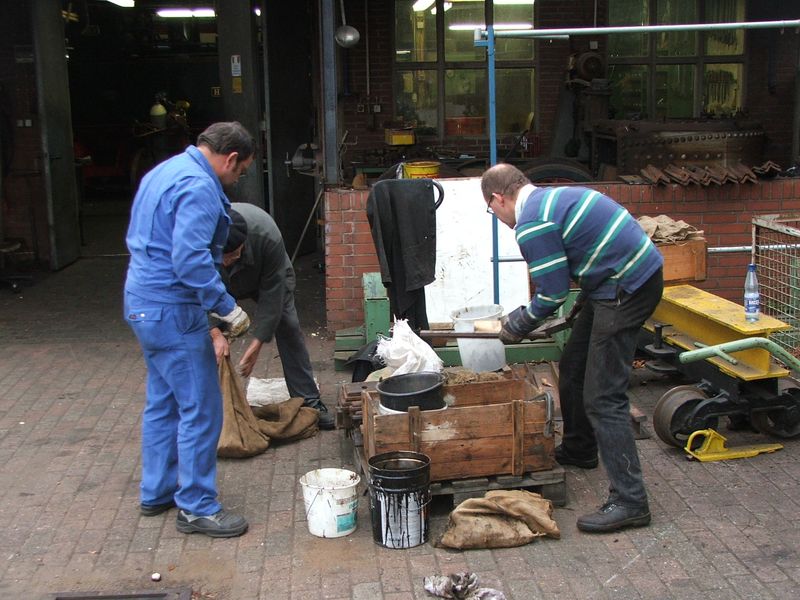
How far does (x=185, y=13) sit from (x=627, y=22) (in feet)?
31.5

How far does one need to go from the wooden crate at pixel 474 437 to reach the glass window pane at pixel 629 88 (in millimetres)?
8503

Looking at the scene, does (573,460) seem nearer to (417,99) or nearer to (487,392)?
(487,392)

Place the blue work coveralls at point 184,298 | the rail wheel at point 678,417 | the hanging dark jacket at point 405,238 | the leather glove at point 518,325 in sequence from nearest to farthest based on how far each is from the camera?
the blue work coveralls at point 184,298, the leather glove at point 518,325, the rail wheel at point 678,417, the hanging dark jacket at point 405,238

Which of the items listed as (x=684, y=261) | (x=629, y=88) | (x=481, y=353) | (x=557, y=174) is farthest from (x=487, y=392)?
(x=629, y=88)

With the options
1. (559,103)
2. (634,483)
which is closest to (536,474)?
(634,483)

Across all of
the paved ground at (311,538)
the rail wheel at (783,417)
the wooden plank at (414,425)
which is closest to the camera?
the paved ground at (311,538)

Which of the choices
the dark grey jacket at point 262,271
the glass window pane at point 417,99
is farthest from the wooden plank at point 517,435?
the glass window pane at point 417,99

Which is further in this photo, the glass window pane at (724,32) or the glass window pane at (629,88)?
the glass window pane at (629,88)

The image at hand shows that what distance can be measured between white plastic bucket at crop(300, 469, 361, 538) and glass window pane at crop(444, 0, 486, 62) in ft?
28.7

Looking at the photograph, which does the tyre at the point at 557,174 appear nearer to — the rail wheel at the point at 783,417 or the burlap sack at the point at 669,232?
the burlap sack at the point at 669,232

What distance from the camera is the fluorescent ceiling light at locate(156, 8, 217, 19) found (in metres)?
18.7

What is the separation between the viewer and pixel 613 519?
15.1ft

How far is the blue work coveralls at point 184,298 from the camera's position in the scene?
4.37 meters

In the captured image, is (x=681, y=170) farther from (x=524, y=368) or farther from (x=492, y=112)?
(x=524, y=368)
